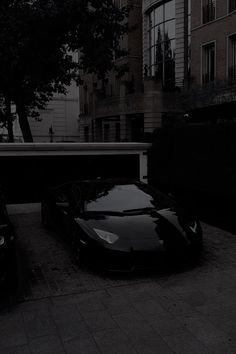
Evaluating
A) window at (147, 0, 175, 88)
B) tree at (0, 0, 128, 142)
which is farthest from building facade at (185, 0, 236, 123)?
tree at (0, 0, 128, 142)

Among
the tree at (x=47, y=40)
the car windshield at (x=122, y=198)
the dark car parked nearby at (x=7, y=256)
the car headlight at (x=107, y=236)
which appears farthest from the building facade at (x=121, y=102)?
the dark car parked nearby at (x=7, y=256)

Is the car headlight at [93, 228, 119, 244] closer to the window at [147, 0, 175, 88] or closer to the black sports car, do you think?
the black sports car

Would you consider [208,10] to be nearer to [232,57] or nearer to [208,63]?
[208,63]

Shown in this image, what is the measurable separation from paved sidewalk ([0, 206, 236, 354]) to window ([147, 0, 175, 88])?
24447mm

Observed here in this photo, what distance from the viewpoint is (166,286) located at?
20.6 feet

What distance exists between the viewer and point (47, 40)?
18.1 metres

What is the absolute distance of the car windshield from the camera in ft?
25.3

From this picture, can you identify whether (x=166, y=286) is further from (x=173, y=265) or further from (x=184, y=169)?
(x=184, y=169)

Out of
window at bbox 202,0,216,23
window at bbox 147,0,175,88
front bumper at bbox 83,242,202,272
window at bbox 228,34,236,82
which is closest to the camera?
front bumper at bbox 83,242,202,272

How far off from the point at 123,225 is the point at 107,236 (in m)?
0.38

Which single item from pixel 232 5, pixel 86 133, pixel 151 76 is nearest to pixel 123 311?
pixel 232 5

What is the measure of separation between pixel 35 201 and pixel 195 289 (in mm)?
8265

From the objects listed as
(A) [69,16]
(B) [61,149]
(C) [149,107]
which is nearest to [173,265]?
Result: (B) [61,149]

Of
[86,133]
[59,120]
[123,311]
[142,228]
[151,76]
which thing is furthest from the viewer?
[59,120]
